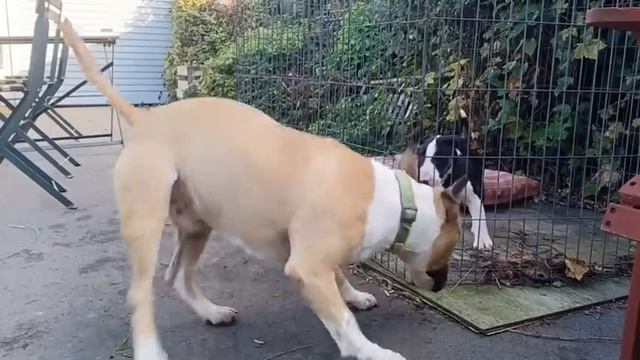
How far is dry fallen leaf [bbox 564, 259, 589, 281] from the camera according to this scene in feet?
8.68

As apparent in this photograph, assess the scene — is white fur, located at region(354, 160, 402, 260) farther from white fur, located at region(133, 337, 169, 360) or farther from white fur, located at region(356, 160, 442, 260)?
white fur, located at region(133, 337, 169, 360)

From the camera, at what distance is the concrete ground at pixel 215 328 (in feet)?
6.79

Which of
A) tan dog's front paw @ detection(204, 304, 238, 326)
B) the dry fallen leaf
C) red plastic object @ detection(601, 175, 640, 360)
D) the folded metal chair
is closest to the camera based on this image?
red plastic object @ detection(601, 175, 640, 360)

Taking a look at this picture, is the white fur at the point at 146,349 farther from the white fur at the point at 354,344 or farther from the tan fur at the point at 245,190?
the white fur at the point at 354,344

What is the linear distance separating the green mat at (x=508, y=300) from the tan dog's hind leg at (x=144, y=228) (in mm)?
1092

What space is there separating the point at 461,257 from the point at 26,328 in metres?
1.82

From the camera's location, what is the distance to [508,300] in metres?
2.45

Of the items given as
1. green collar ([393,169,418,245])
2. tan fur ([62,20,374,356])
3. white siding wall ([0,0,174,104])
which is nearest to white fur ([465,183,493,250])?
green collar ([393,169,418,245])

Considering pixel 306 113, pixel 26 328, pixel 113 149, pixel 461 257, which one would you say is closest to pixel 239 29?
pixel 306 113

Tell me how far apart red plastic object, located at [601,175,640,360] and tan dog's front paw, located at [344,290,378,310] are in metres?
1.04

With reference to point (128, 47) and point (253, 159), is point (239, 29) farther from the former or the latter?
point (128, 47)

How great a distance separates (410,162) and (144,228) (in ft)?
3.62

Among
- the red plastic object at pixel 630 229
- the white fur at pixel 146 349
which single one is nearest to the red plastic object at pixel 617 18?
the red plastic object at pixel 630 229

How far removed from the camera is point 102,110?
9.13 meters
